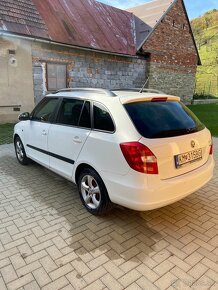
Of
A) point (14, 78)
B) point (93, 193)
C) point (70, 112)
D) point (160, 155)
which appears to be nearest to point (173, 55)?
point (14, 78)

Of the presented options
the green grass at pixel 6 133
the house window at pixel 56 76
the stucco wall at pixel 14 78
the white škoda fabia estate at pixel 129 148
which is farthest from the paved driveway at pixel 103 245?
the house window at pixel 56 76

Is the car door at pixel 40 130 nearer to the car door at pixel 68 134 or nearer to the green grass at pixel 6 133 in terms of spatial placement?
the car door at pixel 68 134

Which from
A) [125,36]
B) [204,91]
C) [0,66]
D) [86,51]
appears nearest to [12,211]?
[0,66]

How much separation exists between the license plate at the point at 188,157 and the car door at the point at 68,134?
3.93 feet

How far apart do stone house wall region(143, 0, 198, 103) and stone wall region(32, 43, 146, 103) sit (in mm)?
1090

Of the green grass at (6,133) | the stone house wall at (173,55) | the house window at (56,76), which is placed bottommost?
the green grass at (6,133)

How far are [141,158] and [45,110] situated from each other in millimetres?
2405

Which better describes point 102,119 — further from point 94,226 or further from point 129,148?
point 94,226

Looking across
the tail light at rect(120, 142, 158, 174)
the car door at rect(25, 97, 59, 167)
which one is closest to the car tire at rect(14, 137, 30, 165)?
the car door at rect(25, 97, 59, 167)

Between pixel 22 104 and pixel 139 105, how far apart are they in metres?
8.36

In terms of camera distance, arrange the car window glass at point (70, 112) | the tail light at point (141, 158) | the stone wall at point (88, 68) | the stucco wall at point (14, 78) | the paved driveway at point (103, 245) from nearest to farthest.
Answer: the paved driveway at point (103, 245) → the tail light at point (141, 158) → the car window glass at point (70, 112) → the stucco wall at point (14, 78) → the stone wall at point (88, 68)

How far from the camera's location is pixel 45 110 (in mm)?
4273

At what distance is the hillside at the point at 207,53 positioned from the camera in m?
26.0

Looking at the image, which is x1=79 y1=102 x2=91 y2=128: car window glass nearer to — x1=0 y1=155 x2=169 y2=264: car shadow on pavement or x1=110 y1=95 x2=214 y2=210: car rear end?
x1=110 y1=95 x2=214 y2=210: car rear end
